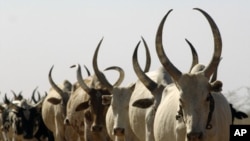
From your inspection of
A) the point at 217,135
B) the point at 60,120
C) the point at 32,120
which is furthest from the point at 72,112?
the point at 217,135

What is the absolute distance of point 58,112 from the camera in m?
20.4

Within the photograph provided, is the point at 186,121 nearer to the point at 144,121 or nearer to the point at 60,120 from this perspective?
the point at 144,121

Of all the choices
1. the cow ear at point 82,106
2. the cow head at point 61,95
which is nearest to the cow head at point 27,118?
the cow head at point 61,95

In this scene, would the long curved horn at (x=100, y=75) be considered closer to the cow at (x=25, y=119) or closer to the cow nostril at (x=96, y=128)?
the cow nostril at (x=96, y=128)

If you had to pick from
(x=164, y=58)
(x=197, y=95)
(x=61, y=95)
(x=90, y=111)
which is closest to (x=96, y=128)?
(x=90, y=111)

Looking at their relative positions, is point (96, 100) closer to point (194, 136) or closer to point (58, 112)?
point (58, 112)

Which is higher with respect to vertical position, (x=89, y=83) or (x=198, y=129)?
(x=89, y=83)

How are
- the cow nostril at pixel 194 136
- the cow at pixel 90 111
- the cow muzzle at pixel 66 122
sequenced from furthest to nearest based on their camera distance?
1. the cow muzzle at pixel 66 122
2. the cow at pixel 90 111
3. the cow nostril at pixel 194 136

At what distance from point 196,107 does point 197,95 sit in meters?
0.15

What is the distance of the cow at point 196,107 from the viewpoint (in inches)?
386

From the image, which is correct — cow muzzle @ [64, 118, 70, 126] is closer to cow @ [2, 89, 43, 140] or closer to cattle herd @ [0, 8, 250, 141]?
cattle herd @ [0, 8, 250, 141]

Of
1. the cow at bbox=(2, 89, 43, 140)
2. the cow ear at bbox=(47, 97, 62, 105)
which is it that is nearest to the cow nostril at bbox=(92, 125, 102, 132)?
the cow ear at bbox=(47, 97, 62, 105)

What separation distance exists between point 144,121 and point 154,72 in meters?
0.89

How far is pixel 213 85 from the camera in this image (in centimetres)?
998
